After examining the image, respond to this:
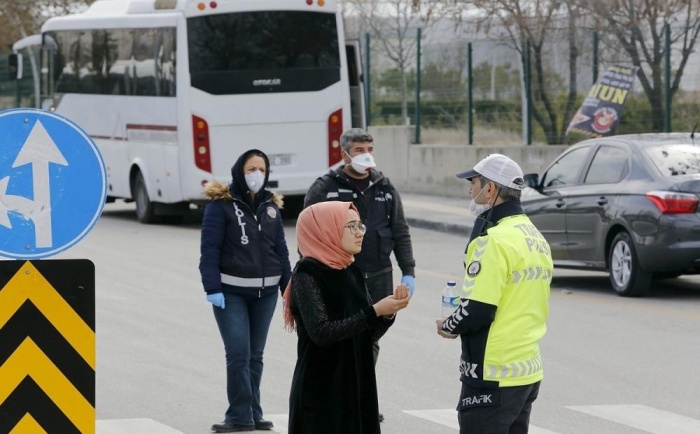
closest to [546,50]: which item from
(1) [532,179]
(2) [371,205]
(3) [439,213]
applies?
(3) [439,213]

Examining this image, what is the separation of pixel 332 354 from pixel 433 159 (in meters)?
23.0

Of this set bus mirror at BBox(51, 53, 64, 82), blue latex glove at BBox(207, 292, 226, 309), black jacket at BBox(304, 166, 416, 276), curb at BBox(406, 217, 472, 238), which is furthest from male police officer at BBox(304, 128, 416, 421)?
bus mirror at BBox(51, 53, 64, 82)

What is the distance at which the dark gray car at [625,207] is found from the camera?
47.5 ft

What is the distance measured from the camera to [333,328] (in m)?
5.98

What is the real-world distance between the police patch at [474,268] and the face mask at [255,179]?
11.1 feet

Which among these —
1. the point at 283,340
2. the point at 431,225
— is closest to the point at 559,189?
the point at 283,340

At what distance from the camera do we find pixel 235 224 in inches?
361

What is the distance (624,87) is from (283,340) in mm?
13272

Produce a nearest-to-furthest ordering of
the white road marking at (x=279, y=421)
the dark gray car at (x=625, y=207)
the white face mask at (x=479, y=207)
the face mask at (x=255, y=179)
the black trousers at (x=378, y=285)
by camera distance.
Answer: the white face mask at (x=479, y=207) → the white road marking at (x=279, y=421) → the face mask at (x=255, y=179) → the black trousers at (x=378, y=285) → the dark gray car at (x=625, y=207)

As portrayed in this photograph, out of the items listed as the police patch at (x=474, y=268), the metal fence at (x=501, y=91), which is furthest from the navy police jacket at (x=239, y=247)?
the metal fence at (x=501, y=91)

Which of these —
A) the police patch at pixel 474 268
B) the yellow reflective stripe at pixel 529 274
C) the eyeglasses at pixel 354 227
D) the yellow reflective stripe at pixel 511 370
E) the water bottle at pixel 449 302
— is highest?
the eyeglasses at pixel 354 227

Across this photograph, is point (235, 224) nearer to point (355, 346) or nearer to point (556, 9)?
point (355, 346)

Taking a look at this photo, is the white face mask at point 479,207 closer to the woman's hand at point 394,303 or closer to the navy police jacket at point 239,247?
the woman's hand at point 394,303

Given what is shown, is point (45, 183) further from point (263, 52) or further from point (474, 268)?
point (263, 52)
